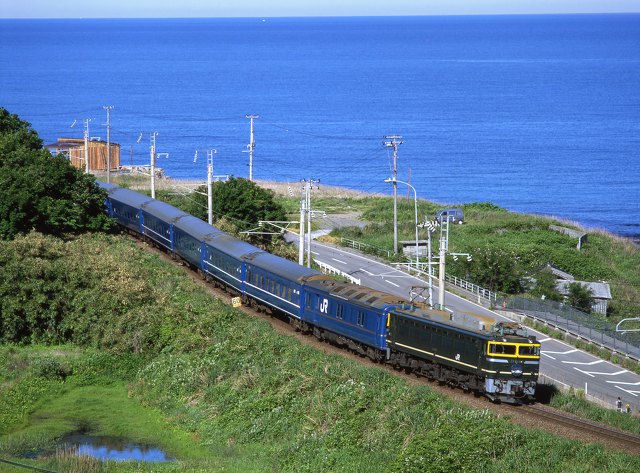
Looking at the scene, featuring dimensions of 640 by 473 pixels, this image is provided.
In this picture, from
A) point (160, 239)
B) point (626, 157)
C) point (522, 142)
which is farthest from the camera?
point (522, 142)

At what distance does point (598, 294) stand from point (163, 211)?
2808cm

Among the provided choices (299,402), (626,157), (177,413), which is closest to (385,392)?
(299,402)

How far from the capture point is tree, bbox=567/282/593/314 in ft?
205

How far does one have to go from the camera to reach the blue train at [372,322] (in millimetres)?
32688

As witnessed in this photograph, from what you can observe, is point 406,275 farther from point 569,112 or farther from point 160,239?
point 569,112

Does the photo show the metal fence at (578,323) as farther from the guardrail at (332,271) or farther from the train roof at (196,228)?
the train roof at (196,228)

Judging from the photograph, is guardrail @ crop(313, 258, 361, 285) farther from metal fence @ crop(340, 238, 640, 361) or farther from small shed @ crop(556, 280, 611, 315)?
small shed @ crop(556, 280, 611, 315)

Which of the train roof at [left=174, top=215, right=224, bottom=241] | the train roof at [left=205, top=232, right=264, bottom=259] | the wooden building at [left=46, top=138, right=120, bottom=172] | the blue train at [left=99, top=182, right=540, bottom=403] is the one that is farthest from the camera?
the wooden building at [left=46, top=138, right=120, bottom=172]

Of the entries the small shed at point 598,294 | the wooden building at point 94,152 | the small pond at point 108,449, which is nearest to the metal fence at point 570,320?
the small shed at point 598,294

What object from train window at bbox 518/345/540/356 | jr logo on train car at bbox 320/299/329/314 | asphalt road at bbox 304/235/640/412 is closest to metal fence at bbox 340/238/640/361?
asphalt road at bbox 304/235/640/412

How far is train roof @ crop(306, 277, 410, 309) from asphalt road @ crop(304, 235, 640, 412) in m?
2.43

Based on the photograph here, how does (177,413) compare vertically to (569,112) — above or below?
below

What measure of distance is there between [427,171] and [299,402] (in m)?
102

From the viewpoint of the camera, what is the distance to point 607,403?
38344 mm
